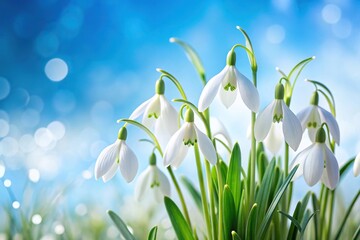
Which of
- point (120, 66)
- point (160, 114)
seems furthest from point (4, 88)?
point (160, 114)

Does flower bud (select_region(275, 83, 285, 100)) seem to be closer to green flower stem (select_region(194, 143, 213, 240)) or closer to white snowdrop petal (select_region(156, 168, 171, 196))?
green flower stem (select_region(194, 143, 213, 240))

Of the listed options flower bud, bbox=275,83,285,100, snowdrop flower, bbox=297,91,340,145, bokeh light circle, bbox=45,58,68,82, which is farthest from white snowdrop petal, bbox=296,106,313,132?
bokeh light circle, bbox=45,58,68,82

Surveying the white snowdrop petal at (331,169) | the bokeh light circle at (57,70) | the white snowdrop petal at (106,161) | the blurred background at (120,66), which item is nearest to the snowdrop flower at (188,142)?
the white snowdrop petal at (106,161)

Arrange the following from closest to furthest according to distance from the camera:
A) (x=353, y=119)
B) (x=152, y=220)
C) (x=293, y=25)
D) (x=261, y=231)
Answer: (x=261, y=231)
(x=152, y=220)
(x=353, y=119)
(x=293, y=25)

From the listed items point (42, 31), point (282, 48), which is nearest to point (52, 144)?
point (42, 31)

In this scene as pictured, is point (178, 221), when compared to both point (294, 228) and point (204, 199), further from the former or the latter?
point (294, 228)

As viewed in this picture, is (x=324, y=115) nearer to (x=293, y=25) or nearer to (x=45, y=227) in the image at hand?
(x=45, y=227)
